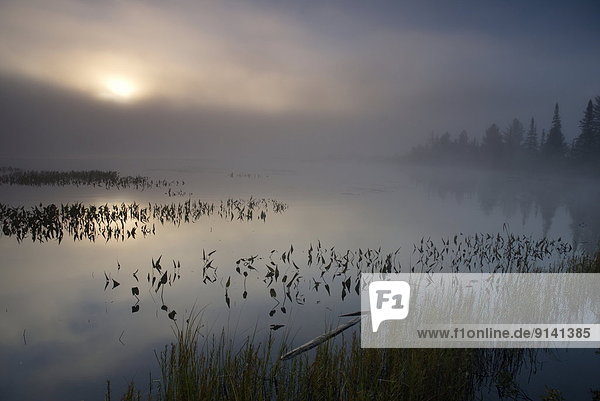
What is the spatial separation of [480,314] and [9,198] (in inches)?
1527

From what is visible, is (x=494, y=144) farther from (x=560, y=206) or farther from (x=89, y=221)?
(x=89, y=221)

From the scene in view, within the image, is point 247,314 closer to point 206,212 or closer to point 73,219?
point 73,219

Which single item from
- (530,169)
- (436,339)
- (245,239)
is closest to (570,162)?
(530,169)

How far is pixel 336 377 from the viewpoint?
20.0 feet

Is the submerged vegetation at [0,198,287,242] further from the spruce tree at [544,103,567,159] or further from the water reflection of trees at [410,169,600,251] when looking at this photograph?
the spruce tree at [544,103,567,159]

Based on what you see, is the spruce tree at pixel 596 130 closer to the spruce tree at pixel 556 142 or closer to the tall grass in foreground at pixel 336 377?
the spruce tree at pixel 556 142

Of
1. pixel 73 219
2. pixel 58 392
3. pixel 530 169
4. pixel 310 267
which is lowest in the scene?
pixel 58 392

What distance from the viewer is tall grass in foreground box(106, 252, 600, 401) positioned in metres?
5.45

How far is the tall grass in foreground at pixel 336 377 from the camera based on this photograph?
5453 mm

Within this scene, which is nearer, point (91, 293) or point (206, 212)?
point (91, 293)

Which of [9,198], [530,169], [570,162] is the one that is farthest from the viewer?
[530,169]

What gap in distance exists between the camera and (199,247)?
1789cm

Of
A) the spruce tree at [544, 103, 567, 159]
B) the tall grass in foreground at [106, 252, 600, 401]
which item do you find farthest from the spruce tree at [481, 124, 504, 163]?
the tall grass in foreground at [106, 252, 600, 401]

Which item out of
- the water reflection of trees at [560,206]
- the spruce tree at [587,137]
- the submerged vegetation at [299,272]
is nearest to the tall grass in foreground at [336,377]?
the submerged vegetation at [299,272]
